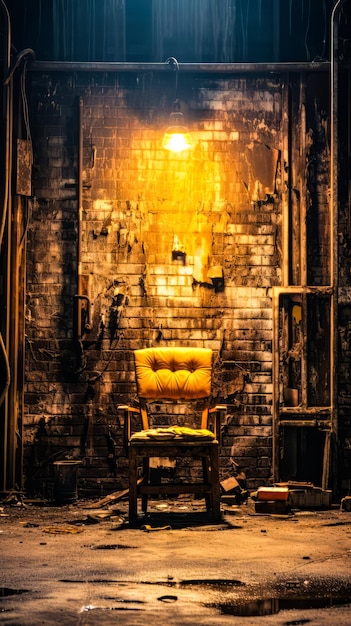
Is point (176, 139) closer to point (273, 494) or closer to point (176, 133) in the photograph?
point (176, 133)

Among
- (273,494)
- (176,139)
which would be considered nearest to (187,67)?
(176,139)

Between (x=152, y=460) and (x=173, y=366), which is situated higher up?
(x=173, y=366)

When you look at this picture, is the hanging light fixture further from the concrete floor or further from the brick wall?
the concrete floor

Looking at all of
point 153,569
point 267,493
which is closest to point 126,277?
point 267,493

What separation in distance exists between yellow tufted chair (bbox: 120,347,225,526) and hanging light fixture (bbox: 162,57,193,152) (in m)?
1.63

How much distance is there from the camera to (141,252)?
7.53 m

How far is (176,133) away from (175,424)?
7.53ft

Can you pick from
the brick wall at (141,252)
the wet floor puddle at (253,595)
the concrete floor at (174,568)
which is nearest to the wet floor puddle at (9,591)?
the concrete floor at (174,568)

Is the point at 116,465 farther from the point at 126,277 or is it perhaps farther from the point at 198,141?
the point at 198,141

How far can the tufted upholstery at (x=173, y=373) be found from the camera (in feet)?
22.8

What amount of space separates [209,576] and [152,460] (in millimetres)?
3063

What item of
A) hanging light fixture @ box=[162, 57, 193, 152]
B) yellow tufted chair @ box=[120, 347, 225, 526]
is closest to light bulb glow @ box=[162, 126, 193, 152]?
hanging light fixture @ box=[162, 57, 193, 152]

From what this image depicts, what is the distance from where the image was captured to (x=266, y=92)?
7.60 meters

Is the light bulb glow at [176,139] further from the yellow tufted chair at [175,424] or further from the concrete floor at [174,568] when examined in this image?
the concrete floor at [174,568]
